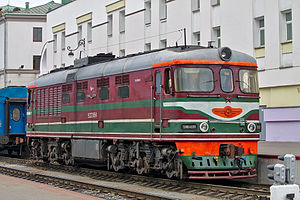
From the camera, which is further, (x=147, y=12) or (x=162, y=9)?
(x=147, y=12)

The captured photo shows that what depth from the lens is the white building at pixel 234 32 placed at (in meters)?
26.3

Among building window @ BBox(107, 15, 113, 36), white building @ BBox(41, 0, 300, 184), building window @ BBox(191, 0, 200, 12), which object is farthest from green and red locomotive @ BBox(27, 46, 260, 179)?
building window @ BBox(107, 15, 113, 36)

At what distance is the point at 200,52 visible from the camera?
1577 cm

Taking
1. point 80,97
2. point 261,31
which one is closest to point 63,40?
point 261,31

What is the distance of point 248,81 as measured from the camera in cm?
1623

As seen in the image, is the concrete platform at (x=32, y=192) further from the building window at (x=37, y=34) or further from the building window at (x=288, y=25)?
the building window at (x=37, y=34)

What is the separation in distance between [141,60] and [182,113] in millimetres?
2471

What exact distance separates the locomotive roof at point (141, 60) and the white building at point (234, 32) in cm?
555

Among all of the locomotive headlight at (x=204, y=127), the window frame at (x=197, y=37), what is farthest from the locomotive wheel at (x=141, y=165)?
the window frame at (x=197, y=37)

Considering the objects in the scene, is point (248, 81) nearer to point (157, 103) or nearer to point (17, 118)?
point (157, 103)

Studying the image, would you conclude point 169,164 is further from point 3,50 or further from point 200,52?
point 3,50

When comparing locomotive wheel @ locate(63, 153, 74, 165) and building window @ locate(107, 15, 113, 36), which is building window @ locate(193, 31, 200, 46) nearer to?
building window @ locate(107, 15, 113, 36)

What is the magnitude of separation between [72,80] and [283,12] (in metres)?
10.7

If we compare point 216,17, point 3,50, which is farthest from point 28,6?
point 216,17
